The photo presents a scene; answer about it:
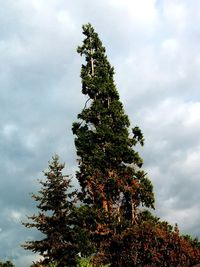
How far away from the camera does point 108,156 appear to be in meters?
38.2

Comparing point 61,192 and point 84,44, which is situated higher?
point 84,44

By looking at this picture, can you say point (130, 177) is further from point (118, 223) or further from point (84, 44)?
point (84, 44)

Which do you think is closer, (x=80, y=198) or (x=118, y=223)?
(x=118, y=223)

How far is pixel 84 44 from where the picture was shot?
46.3 meters

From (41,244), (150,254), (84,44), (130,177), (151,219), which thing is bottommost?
(150,254)

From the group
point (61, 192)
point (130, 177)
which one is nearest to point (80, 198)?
point (61, 192)

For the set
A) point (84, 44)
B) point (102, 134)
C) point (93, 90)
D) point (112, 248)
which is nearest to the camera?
point (112, 248)

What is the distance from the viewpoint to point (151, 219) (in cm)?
3694

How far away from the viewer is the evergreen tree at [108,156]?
3678cm

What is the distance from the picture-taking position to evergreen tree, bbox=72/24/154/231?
36.8 metres

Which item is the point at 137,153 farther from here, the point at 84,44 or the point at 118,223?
the point at 84,44

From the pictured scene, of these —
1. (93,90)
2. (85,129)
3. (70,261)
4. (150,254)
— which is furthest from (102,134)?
(150,254)

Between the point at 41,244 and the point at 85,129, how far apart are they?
34.7 feet

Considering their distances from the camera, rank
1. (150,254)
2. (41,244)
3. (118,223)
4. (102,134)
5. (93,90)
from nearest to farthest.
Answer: (150,254)
(118,223)
(41,244)
(102,134)
(93,90)
